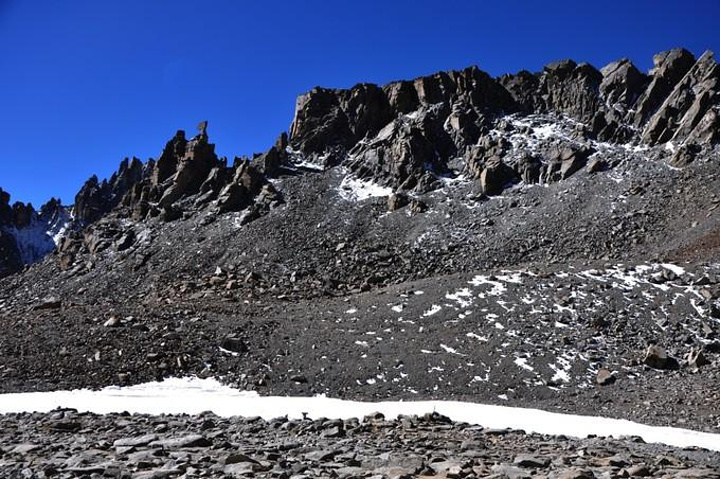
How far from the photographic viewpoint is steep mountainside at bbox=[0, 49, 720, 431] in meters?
26.1

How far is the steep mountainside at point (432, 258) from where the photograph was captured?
85.8ft

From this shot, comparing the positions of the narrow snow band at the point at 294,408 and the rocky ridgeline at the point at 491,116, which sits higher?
the rocky ridgeline at the point at 491,116

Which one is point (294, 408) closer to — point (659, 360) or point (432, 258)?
point (659, 360)

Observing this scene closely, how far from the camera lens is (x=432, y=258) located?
47.3 metres

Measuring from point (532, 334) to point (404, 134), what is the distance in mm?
46189

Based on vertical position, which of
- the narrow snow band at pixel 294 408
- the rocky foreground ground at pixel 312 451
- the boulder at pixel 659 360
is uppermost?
the boulder at pixel 659 360

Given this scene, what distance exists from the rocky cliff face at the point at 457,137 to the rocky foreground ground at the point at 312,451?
43430 mm

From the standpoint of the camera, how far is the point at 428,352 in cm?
2802

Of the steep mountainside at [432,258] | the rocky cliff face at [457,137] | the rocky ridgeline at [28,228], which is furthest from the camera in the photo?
the rocky ridgeline at [28,228]

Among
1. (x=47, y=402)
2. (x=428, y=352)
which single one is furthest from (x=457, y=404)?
(x=47, y=402)

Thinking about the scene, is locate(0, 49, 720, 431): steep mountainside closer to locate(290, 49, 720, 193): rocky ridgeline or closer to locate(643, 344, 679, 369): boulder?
locate(643, 344, 679, 369): boulder

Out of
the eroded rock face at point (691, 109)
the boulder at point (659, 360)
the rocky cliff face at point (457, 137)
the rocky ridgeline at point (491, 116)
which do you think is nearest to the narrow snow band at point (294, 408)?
the boulder at point (659, 360)

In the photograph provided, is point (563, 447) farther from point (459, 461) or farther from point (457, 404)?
point (457, 404)

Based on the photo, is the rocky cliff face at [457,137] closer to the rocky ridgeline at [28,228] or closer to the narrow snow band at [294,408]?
the narrow snow band at [294,408]
